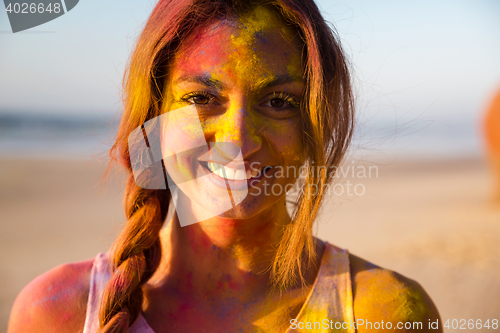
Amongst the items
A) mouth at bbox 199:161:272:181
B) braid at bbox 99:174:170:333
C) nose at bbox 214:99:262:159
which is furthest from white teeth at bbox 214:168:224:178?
braid at bbox 99:174:170:333

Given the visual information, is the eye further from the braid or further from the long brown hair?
the braid

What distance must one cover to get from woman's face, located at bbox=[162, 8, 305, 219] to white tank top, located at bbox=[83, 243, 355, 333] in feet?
1.53

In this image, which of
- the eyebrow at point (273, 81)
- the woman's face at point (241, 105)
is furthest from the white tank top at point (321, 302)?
the eyebrow at point (273, 81)

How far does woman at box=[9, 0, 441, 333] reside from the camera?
1.58 m

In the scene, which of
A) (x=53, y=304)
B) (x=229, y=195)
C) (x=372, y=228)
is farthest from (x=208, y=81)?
(x=372, y=228)

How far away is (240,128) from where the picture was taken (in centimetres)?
152

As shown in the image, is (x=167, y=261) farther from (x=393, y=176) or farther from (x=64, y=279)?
(x=393, y=176)

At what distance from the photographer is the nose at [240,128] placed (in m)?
1.53

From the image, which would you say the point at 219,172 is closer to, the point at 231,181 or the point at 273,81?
the point at 231,181

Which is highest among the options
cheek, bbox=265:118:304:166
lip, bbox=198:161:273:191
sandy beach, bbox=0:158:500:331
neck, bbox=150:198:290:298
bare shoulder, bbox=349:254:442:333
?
cheek, bbox=265:118:304:166

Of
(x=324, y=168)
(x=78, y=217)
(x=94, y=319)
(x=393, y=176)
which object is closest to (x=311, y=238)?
(x=324, y=168)

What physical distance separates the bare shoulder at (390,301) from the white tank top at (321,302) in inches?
1.9

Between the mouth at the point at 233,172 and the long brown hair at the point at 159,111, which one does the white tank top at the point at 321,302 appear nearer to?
the long brown hair at the point at 159,111

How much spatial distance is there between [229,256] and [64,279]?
761mm
